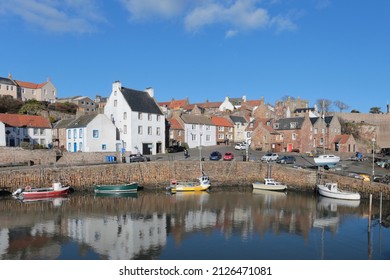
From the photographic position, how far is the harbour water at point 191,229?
776 inches

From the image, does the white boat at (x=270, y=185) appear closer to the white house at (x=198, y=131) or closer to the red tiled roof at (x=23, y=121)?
the white house at (x=198, y=131)

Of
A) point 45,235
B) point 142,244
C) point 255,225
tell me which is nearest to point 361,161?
point 255,225

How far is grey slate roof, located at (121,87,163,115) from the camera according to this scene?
2143 inches

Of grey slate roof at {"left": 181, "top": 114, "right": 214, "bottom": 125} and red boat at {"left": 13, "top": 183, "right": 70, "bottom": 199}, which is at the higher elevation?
grey slate roof at {"left": 181, "top": 114, "right": 214, "bottom": 125}

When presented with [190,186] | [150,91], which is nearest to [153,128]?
[150,91]

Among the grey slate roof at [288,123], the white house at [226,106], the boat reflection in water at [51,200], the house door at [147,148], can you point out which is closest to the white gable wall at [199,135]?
the house door at [147,148]

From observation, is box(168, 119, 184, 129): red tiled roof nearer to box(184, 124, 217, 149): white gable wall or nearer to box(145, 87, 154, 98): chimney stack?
box(184, 124, 217, 149): white gable wall

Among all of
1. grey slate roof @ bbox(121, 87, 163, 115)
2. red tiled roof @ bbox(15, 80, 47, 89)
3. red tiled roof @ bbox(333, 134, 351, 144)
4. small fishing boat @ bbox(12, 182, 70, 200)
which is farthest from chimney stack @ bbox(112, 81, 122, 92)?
red tiled roof @ bbox(15, 80, 47, 89)

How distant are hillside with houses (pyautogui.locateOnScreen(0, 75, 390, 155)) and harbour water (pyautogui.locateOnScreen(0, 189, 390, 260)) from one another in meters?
17.6

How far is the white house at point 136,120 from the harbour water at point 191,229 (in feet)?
58.9

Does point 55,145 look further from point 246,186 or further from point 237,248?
point 237,248

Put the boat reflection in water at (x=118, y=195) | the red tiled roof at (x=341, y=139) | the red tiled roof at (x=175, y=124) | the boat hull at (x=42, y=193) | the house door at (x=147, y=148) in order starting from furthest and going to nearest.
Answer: the red tiled roof at (x=175, y=124) < the red tiled roof at (x=341, y=139) < the house door at (x=147, y=148) < the boat reflection in water at (x=118, y=195) < the boat hull at (x=42, y=193)

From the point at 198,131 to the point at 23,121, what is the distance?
30823 mm

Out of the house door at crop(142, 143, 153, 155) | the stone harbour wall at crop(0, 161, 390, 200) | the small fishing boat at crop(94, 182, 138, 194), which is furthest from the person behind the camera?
the house door at crop(142, 143, 153, 155)
